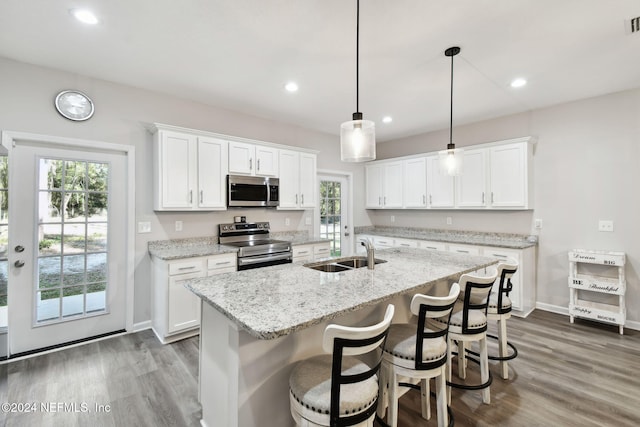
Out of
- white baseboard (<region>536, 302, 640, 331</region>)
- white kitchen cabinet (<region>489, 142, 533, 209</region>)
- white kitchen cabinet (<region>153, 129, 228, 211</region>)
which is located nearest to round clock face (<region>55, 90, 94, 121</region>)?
white kitchen cabinet (<region>153, 129, 228, 211</region>)

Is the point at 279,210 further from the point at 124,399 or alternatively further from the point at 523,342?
the point at 523,342

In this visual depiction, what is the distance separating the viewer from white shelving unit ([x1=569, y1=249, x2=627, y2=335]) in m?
3.25

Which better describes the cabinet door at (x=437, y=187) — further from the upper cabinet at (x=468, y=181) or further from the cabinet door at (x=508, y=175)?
the cabinet door at (x=508, y=175)

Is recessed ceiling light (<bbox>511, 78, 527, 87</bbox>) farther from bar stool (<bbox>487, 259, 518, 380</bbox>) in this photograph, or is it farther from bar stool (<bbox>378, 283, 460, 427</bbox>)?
bar stool (<bbox>378, 283, 460, 427</bbox>)

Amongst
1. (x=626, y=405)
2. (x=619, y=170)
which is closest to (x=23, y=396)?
(x=626, y=405)

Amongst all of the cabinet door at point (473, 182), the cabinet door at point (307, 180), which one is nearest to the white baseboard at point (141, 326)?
the cabinet door at point (307, 180)

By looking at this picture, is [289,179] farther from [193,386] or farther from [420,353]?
[420,353]

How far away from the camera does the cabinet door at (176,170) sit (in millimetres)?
3258

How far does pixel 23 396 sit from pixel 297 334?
2234mm

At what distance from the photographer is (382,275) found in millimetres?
1974

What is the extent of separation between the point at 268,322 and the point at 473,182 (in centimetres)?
417

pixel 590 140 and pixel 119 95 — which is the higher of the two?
pixel 119 95

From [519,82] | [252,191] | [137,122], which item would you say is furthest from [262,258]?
[519,82]

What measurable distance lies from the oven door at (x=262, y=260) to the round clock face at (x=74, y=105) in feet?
7.28
